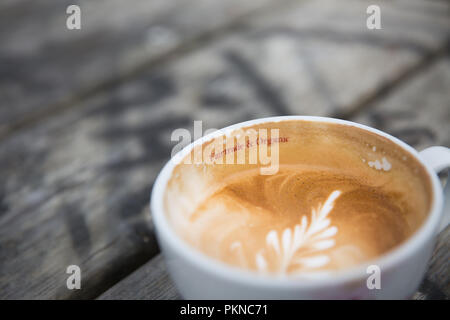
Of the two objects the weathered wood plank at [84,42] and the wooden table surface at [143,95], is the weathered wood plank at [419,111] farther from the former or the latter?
the weathered wood plank at [84,42]

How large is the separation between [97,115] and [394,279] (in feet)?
2.17

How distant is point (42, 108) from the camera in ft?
2.91

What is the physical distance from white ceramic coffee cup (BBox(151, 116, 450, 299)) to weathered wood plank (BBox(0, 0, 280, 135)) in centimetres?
59

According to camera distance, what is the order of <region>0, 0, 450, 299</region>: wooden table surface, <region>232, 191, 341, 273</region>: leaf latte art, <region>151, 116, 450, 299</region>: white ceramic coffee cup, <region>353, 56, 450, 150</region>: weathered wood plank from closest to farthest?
<region>151, 116, 450, 299</region>: white ceramic coffee cup < <region>232, 191, 341, 273</region>: leaf latte art < <region>0, 0, 450, 299</region>: wooden table surface < <region>353, 56, 450, 150</region>: weathered wood plank

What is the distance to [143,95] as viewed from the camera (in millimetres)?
911

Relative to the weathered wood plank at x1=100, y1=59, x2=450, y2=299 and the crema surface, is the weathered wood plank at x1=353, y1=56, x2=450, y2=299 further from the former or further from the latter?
the crema surface

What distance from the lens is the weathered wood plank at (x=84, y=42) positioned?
0.93m

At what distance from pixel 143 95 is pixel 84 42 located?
0.34m

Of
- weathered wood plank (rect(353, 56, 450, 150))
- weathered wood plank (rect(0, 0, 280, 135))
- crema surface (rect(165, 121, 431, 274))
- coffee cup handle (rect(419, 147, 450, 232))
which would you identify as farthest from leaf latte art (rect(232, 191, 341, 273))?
weathered wood plank (rect(0, 0, 280, 135))

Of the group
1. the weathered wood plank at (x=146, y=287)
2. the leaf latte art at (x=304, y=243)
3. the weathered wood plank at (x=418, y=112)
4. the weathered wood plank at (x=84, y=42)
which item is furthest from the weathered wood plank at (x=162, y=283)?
the weathered wood plank at (x=84, y=42)

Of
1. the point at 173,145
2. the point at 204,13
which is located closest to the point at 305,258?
the point at 173,145

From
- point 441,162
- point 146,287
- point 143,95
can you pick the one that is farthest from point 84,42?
point 441,162

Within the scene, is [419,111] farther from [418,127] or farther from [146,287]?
[146,287]

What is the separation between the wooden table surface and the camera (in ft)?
1.89
